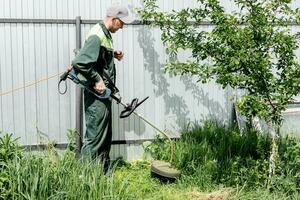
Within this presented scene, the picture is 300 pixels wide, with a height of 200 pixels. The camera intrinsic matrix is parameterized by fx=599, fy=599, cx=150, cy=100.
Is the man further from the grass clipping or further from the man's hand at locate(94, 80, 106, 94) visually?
the grass clipping

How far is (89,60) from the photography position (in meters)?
6.05

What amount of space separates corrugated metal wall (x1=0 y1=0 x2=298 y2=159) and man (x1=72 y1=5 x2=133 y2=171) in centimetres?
78

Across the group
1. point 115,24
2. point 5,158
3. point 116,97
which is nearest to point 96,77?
point 116,97

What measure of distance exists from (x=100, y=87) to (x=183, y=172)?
1.30 metres

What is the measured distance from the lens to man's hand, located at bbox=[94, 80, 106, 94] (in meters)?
6.12

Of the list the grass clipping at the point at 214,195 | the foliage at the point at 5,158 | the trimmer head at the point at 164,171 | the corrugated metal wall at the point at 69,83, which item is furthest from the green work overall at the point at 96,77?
the grass clipping at the point at 214,195

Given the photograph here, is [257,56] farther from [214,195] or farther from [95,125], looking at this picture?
[95,125]

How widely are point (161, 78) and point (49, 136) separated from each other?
1.54 metres

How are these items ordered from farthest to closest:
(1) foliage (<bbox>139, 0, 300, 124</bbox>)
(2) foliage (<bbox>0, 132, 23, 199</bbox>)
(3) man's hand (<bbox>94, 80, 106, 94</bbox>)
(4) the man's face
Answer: (4) the man's face < (3) man's hand (<bbox>94, 80, 106, 94</bbox>) < (1) foliage (<bbox>139, 0, 300, 124</bbox>) < (2) foliage (<bbox>0, 132, 23, 199</bbox>)

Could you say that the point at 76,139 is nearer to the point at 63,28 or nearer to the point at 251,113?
the point at 63,28

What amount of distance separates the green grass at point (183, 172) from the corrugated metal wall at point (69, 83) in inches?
13.0

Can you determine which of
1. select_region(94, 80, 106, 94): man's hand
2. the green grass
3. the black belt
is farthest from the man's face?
the green grass

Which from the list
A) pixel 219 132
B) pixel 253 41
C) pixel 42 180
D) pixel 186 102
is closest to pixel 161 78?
pixel 186 102

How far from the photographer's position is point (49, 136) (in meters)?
7.04
